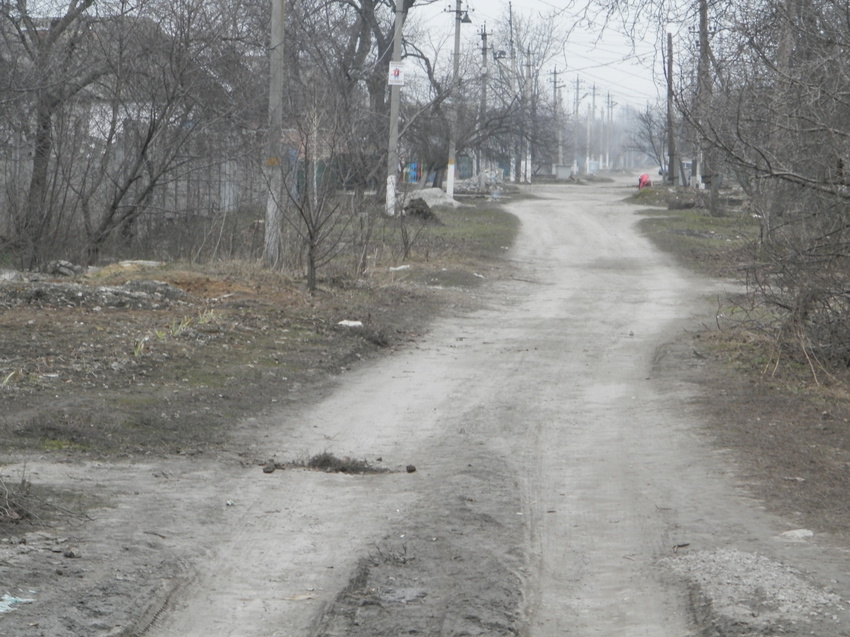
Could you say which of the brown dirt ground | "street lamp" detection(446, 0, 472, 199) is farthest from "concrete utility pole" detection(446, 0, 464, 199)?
the brown dirt ground

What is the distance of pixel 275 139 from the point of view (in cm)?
1634

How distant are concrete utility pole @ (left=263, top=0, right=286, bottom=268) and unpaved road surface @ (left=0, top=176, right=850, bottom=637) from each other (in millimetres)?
6795

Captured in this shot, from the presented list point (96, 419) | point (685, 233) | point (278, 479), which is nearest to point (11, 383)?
point (96, 419)

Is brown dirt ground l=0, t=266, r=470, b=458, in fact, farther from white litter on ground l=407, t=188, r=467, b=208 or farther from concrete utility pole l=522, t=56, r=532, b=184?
concrete utility pole l=522, t=56, r=532, b=184

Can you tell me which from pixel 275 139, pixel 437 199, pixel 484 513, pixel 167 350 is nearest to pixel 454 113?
pixel 437 199

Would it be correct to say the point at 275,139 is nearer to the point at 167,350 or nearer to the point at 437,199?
the point at 167,350

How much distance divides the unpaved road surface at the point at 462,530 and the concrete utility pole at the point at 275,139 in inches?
268

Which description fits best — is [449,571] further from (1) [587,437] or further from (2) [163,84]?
(2) [163,84]

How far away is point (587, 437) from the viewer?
316 inches

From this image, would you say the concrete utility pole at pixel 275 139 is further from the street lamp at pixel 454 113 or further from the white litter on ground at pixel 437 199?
the white litter on ground at pixel 437 199

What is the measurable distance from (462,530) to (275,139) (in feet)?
38.7

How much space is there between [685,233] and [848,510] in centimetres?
2493

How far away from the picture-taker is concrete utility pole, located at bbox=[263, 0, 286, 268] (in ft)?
53.3

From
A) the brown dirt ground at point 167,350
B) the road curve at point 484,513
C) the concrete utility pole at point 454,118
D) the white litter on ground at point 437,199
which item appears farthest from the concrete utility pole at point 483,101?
the road curve at point 484,513
